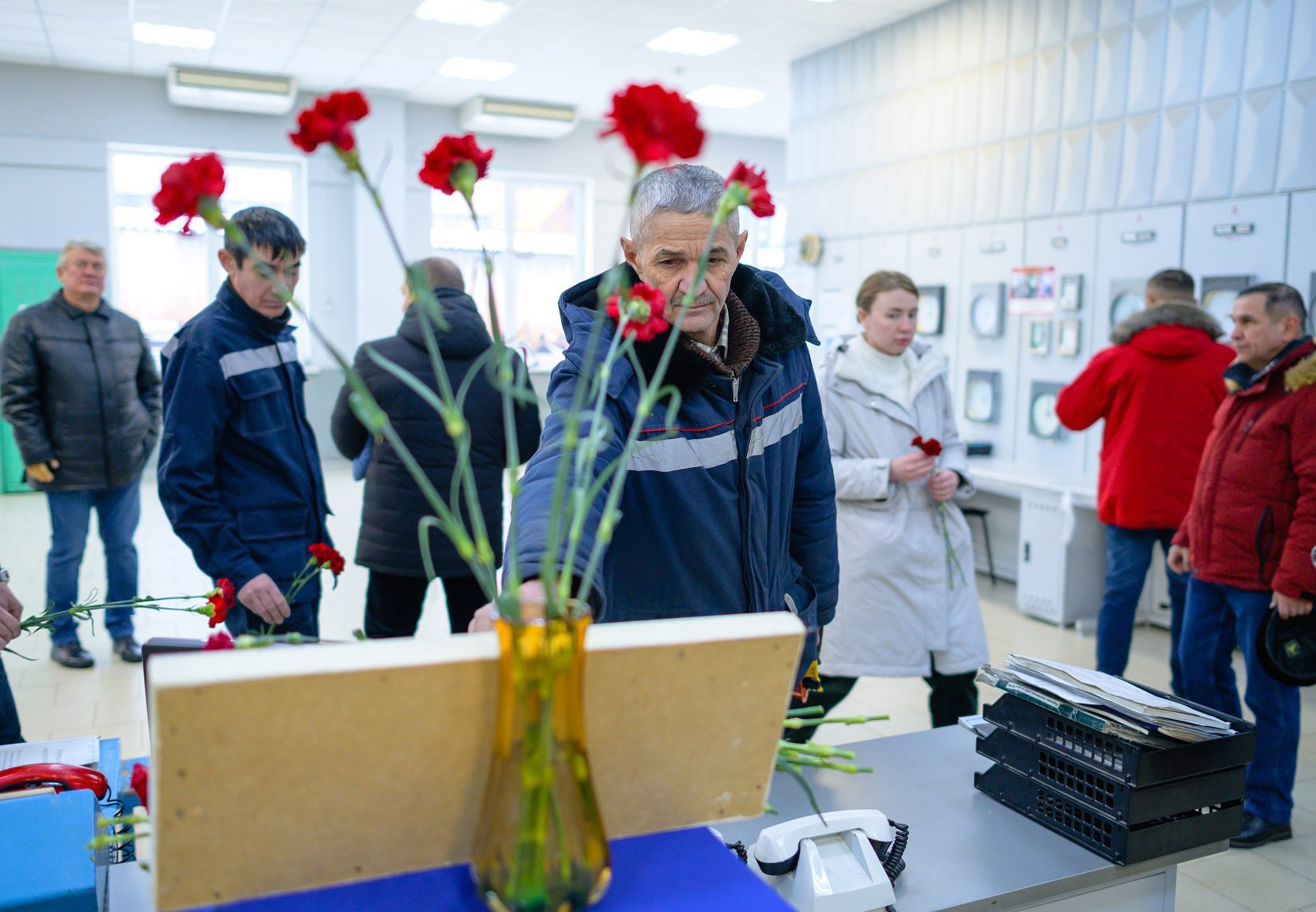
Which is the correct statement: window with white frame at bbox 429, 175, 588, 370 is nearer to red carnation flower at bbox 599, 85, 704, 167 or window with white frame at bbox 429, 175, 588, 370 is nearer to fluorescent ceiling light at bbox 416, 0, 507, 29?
fluorescent ceiling light at bbox 416, 0, 507, 29

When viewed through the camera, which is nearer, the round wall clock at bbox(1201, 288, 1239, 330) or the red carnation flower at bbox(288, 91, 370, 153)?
the red carnation flower at bbox(288, 91, 370, 153)

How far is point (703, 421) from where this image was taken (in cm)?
159

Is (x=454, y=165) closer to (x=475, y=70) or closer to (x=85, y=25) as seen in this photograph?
(x=85, y=25)

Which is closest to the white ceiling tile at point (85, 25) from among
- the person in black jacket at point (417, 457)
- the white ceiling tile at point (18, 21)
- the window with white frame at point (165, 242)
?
the white ceiling tile at point (18, 21)

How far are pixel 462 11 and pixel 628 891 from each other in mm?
7596

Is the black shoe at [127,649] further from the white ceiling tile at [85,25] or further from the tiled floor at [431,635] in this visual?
the white ceiling tile at [85,25]

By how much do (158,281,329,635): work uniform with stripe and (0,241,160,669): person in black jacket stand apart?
2093 mm

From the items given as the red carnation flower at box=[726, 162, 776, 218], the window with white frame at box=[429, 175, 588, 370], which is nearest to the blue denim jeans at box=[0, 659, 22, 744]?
the red carnation flower at box=[726, 162, 776, 218]

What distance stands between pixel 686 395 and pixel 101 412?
357 centimetres

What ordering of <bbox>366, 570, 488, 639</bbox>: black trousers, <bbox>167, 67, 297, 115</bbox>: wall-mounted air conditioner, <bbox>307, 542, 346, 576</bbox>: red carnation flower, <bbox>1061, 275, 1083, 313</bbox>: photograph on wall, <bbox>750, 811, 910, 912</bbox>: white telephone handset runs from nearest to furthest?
1. <bbox>750, 811, 910, 912</bbox>: white telephone handset
2. <bbox>307, 542, 346, 576</bbox>: red carnation flower
3. <bbox>366, 570, 488, 639</bbox>: black trousers
4. <bbox>1061, 275, 1083, 313</bbox>: photograph on wall
5. <bbox>167, 67, 297, 115</bbox>: wall-mounted air conditioner

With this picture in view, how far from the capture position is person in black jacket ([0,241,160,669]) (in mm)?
4199

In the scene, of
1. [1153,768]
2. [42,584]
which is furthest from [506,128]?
[1153,768]

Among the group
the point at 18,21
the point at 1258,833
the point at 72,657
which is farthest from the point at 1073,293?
the point at 18,21

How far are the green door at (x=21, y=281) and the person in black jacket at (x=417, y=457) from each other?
23.0 feet
